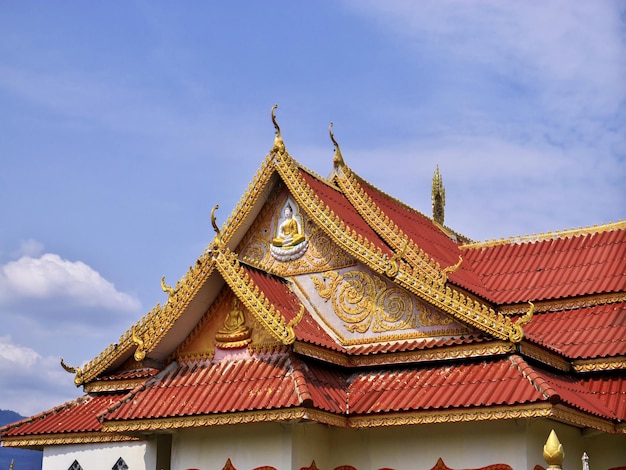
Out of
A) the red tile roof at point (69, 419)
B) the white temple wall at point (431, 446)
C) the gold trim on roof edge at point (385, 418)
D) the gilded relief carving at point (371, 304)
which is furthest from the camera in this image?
the red tile roof at point (69, 419)

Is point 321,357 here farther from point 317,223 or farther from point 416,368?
point 317,223

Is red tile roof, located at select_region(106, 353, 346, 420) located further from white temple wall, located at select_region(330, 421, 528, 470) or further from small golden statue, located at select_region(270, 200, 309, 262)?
small golden statue, located at select_region(270, 200, 309, 262)

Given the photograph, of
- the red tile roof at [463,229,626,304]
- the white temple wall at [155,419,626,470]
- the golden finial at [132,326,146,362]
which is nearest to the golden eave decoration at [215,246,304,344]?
the white temple wall at [155,419,626,470]

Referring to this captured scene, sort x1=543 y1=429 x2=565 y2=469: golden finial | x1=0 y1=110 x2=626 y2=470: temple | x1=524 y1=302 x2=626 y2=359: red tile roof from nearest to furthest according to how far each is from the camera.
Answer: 1. x1=543 y1=429 x2=565 y2=469: golden finial
2. x1=0 y1=110 x2=626 y2=470: temple
3. x1=524 y1=302 x2=626 y2=359: red tile roof

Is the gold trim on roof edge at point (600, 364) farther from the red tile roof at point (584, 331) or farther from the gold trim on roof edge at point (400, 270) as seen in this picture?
the gold trim on roof edge at point (400, 270)

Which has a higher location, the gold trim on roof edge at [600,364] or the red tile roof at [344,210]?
the red tile roof at [344,210]

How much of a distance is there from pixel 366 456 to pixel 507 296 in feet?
15.4

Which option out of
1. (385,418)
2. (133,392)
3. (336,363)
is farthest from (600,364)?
(133,392)

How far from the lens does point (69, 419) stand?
52.4ft

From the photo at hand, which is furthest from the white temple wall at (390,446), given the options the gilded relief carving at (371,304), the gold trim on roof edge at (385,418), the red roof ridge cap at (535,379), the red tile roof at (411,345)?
the gilded relief carving at (371,304)

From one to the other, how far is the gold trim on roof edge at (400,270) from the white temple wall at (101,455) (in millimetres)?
4378

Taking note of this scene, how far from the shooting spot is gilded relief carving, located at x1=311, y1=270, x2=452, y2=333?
13750 millimetres

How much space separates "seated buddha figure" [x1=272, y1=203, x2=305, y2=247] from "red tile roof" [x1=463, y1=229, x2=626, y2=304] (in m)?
3.78

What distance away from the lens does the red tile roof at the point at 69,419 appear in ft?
51.2
